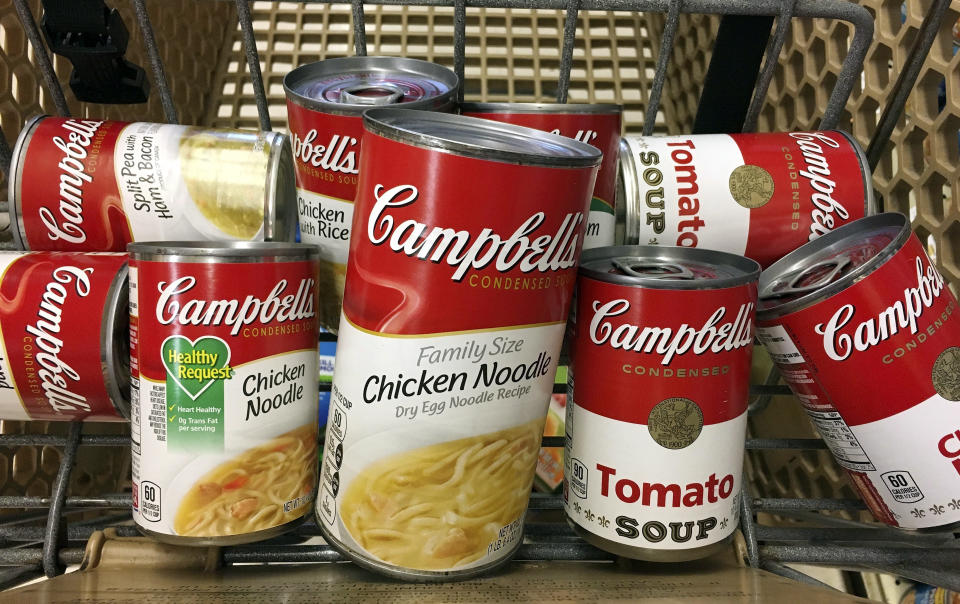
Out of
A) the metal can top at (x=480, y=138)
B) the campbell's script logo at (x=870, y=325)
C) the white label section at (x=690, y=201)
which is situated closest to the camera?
the metal can top at (x=480, y=138)

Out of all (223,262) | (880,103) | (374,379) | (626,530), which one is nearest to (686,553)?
(626,530)

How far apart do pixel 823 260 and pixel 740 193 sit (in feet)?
0.35

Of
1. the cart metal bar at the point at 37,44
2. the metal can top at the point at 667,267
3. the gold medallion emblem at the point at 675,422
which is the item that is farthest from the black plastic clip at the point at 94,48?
the gold medallion emblem at the point at 675,422

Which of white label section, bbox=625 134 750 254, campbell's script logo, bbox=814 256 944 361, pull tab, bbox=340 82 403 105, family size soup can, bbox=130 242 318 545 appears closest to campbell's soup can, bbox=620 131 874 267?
white label section, bbox=625 134 750 254

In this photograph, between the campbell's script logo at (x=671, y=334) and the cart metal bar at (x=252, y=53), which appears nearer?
the campbell's script logo at (x=671, y=334)

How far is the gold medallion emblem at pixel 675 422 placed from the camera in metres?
0.62

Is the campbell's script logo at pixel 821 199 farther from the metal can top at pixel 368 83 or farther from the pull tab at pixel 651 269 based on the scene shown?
the metal can top at pixel 368 83

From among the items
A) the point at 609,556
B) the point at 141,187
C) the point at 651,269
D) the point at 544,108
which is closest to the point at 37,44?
the point at 141,187

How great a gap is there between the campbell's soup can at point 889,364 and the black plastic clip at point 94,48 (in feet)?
2.32

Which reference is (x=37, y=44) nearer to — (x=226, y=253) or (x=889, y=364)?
(x=226, y=253)

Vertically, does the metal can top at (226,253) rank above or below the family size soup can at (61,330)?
above

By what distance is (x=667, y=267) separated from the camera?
673 millimetres

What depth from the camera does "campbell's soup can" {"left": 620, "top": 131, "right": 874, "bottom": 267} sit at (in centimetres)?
73

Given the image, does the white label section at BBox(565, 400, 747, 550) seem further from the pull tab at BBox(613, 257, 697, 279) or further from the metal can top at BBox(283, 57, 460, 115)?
the metal can top at BBox(283, 57, 460, 115)
